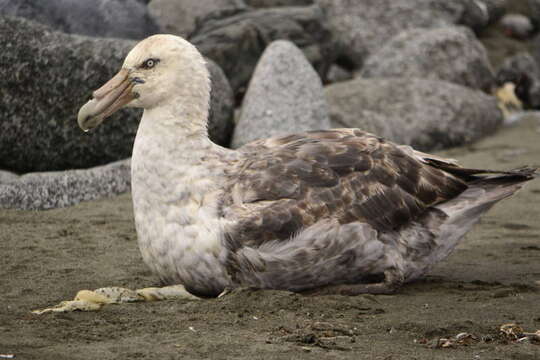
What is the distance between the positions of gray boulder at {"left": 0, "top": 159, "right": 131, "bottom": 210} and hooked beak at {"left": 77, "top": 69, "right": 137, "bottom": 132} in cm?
230

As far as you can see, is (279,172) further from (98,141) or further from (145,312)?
(98,141)

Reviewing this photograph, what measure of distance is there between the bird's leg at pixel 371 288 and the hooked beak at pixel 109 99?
1.59 m

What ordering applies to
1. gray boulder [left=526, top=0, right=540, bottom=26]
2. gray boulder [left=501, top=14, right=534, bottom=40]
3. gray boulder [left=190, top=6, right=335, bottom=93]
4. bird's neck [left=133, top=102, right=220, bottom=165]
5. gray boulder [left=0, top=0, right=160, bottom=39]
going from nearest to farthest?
bird's neck [left=133, top=102, right=220, bottom=165]
gray boulder [left=0, top=0, right=160, bottom=39]
gray boulder [left=190, top=6, right=335, bottom=93]
gray boulder [left=501, top=14, right=534, bottom=40]
gray boulder [left=526, top=0, right=540, bottom=26]

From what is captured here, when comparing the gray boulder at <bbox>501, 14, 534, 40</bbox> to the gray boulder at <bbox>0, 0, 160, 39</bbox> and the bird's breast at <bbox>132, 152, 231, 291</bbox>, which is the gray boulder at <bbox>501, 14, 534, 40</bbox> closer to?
the gray boulder at <bbox>0, 0, 160, 39</bbox>

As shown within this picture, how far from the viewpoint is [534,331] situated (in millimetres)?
4672

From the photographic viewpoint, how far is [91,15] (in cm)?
995

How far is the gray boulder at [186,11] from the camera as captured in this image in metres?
12.8

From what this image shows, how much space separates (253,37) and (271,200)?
7.12m

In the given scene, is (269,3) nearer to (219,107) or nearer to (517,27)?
(219,107)

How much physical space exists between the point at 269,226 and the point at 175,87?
3.52ft

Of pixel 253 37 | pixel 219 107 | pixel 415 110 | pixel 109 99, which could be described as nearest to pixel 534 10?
pixel 415 110

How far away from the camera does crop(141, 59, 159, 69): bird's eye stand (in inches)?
224

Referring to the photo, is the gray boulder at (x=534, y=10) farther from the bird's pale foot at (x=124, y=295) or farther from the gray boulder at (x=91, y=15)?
the bird's pale foot at (x=124, y=295)

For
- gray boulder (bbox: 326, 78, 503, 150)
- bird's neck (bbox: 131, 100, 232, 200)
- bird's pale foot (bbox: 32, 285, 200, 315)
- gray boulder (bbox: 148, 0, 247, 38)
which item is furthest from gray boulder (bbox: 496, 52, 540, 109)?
bird's pale foot (bbox: 32, 285, 200, 315)
